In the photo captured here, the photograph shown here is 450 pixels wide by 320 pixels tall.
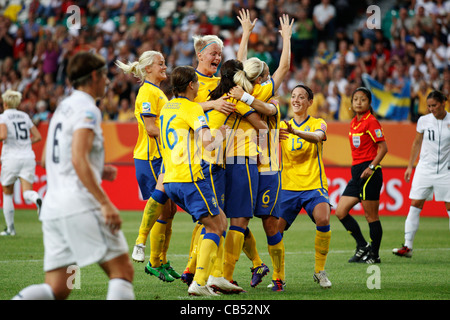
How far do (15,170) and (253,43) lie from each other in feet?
30.6

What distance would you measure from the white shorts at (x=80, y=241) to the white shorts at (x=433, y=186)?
6932mm

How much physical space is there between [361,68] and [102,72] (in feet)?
45.5

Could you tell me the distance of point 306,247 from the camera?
11031 mm

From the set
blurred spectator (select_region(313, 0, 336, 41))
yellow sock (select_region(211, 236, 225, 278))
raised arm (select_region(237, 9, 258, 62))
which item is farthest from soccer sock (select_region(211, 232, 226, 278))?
blurred spectator (select_region(313, 0, 336, 41))

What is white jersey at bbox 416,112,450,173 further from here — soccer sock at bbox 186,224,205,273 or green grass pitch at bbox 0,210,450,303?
soccer sock at bbox 186,224,205,273

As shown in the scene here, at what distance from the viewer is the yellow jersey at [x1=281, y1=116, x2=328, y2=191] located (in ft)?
25.2

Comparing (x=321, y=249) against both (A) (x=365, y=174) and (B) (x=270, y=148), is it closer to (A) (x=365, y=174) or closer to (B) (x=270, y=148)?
(B) (x=270, y=148)

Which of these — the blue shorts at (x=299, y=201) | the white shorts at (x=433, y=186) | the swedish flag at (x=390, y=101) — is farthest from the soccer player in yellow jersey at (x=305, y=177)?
the swedish flag at (x=390, y=101)

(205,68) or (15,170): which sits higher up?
(205,68)

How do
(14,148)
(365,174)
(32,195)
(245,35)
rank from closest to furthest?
(245,35) < (365,174) < (32,195) < (14,148)

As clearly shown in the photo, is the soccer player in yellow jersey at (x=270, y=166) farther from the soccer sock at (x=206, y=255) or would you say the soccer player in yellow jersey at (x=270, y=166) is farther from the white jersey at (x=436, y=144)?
the white jersey at (x=436, y=144)

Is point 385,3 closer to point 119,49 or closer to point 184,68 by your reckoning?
point 119,49

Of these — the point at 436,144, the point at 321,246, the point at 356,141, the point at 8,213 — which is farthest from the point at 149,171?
the point at 8,213

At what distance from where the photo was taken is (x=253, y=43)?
1988cm
